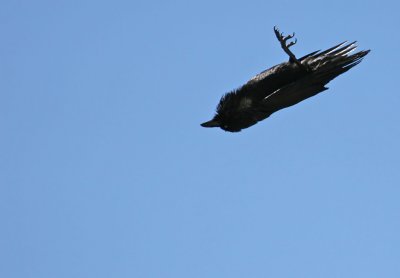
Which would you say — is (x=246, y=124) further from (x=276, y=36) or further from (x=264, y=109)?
(x=276, y=36)

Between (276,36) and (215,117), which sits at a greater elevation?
(276,36)

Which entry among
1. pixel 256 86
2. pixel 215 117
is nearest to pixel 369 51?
pixel 256 86

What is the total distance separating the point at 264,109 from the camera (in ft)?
31.8

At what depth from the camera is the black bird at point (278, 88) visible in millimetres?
9609

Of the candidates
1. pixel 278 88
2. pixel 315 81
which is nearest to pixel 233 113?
pixel 278 88

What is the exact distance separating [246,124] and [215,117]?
444 millimetres

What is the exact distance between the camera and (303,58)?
9984 millimetres

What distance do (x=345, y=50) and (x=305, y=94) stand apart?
0.93 meters

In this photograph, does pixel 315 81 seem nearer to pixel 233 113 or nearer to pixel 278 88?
pixel 278 88

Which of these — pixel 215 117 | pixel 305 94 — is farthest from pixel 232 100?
pixel 305 94

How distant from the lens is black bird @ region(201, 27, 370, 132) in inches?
378

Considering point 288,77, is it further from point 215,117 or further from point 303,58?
point 215,117

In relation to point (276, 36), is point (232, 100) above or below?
below

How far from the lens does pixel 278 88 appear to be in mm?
Answer: 9719
